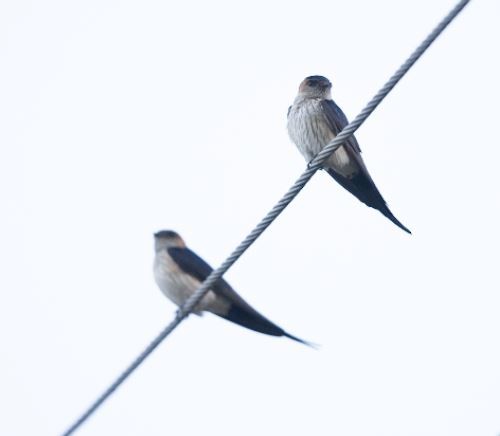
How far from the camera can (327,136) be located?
689 cm

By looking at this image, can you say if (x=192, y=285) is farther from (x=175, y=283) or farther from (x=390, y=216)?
(x=390, y=216)

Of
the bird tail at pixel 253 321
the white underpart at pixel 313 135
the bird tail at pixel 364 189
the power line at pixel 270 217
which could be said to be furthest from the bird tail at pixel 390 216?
the power line at pixel 270 217

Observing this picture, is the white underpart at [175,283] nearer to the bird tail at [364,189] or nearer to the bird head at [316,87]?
the bird tail at [364,189]

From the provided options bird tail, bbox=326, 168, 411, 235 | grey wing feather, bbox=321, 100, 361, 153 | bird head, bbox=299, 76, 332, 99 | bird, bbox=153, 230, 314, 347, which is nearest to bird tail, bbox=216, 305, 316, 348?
bird, bbox=153, 230, 314, 347

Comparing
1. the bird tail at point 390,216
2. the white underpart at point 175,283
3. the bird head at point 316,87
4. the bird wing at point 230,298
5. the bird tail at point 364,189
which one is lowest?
the white underpart at point 175,283

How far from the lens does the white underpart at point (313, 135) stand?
6.78m

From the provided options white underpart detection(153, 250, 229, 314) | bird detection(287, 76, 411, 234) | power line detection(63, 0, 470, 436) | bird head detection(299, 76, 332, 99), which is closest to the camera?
power line detection(63, 0, 470, 436)

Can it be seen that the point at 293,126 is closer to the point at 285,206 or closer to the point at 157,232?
the point at 157,232

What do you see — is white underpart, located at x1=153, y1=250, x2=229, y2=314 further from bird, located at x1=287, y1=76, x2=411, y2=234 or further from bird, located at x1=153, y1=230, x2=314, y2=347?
bird, located at x1=287, y1=76, x2=411, y2=234

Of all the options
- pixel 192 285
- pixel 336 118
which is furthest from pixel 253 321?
pixel 336 118

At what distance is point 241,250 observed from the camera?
4.26m

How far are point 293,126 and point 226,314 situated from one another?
5.50ft

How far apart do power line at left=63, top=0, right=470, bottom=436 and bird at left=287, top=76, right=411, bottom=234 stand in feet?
6.49

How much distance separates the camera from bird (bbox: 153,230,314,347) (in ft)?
18.1
